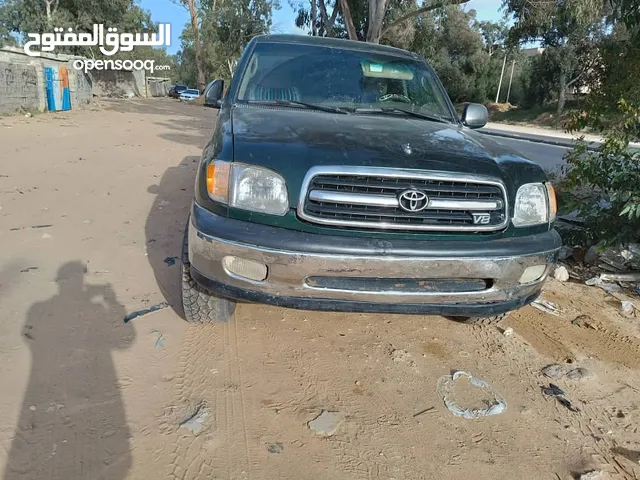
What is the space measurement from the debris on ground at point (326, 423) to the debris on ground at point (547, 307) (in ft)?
6.82

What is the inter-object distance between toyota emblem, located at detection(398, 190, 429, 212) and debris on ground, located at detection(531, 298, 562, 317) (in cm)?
188

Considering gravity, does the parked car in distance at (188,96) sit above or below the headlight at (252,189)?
below

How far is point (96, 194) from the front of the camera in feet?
20.0

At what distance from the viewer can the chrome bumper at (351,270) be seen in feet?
7.51

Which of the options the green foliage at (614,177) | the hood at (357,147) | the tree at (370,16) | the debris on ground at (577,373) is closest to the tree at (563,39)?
the tree at (370,16)

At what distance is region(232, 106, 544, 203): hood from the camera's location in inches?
93.8

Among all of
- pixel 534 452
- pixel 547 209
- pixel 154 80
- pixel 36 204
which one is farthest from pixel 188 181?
pixel 154 80

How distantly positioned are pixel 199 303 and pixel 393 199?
134 cm

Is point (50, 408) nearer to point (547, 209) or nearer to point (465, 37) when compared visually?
point (547, 209)

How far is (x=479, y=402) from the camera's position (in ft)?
8.33

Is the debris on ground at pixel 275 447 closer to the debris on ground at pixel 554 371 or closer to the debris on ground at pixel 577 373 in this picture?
the debris on ground at pixel 554 371

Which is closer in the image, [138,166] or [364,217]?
[364,217]

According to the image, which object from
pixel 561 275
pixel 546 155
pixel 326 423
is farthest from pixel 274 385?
pixel 546 155

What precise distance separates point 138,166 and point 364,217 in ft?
22.2
